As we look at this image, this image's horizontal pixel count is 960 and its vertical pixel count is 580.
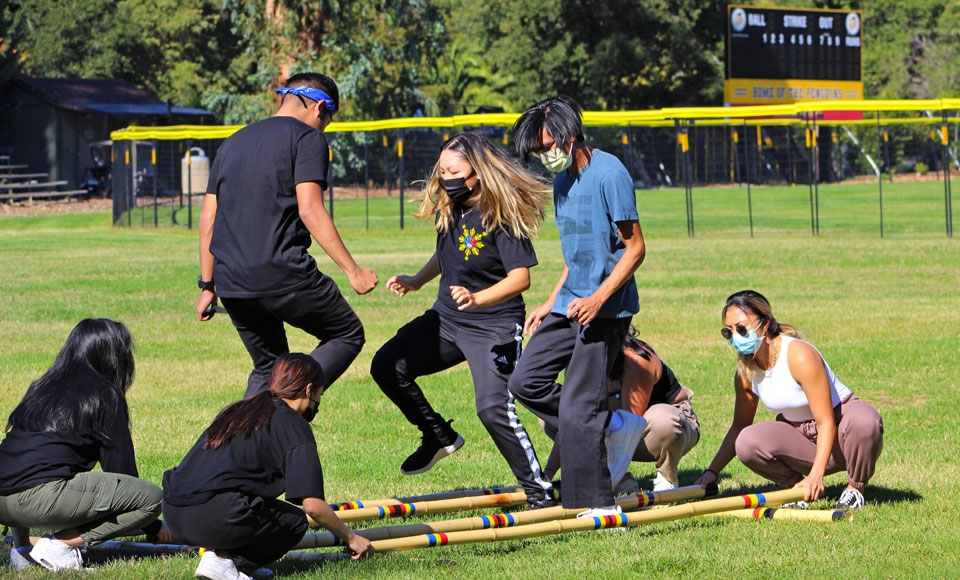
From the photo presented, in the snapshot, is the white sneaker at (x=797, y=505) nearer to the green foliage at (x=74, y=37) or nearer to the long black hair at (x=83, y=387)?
the long black hair at (x=83, y=387)

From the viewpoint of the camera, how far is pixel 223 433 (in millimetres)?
4934

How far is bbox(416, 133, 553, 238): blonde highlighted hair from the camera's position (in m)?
6.12

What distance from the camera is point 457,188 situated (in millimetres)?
6191

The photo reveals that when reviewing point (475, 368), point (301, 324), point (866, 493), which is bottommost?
point (866, 493)

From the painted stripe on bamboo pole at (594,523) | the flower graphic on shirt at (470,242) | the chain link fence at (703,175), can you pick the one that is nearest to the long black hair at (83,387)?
the painted stripe on bamboo pole at (594,523)

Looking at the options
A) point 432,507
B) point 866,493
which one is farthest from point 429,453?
point 866,493

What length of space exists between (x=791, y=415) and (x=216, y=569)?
3.04 m

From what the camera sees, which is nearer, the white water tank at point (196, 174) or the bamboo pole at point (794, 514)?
the bamboo pole at point (794, 514)

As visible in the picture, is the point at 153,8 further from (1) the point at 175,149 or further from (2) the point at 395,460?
(2) the point at 395,460

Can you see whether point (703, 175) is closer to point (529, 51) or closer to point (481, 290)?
point (529, 51)

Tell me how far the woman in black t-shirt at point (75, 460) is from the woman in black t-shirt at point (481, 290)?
144 centimetres

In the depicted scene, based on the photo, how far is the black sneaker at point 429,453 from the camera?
659 cm

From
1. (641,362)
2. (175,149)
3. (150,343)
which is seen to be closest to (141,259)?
(150,343)

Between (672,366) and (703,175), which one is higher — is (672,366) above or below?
below
